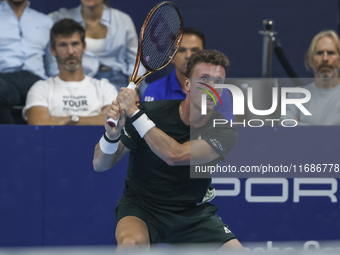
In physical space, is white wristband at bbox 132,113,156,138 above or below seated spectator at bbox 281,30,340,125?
below

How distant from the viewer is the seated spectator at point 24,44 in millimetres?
5617

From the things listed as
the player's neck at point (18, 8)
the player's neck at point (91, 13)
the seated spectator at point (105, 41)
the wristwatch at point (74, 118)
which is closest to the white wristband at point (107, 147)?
the wristwatch at point (74, 118)

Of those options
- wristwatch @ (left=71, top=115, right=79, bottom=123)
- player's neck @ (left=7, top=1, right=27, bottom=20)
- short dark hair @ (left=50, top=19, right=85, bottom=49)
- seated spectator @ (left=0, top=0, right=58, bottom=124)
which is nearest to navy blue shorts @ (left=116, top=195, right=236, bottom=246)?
wristwatch @ (left=71, top=115, right=79, bottom=123)

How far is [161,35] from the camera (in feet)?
13.8

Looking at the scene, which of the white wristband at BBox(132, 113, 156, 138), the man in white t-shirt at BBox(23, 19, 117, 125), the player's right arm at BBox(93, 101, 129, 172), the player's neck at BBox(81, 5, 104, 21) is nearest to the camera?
the player's right arm at BBox(93, 101, 129, 172)

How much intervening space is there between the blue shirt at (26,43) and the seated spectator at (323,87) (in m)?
2.36

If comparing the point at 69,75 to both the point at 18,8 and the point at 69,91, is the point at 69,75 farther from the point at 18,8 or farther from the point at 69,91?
the point at 18,8

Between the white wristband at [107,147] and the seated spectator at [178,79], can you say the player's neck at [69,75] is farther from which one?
the white wristband at [107,147]

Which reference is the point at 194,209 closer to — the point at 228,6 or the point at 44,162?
the point at 44,162

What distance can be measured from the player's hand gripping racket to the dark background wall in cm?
274

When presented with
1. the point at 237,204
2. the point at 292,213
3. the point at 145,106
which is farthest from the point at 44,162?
the point at 292,213

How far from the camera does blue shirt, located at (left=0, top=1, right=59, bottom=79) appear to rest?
5656mm

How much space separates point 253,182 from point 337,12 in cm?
310

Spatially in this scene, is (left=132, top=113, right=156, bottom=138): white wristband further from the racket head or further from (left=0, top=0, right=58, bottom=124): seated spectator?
(left=0, top=0, right=58, bottom=124): seated spectator
